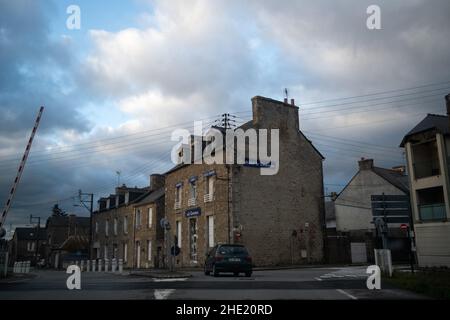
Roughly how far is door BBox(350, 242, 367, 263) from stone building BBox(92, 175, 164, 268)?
15144 millimetres

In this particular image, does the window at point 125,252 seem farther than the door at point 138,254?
Yes

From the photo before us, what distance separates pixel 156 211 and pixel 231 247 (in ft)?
66.5

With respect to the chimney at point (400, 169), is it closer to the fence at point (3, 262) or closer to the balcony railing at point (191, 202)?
the balcony railing at point (191, 202)

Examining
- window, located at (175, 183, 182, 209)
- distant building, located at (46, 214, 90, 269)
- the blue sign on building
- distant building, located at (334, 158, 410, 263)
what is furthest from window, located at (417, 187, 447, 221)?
distant building, located at (46, 214, 90, 269)

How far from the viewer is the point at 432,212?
972 inches

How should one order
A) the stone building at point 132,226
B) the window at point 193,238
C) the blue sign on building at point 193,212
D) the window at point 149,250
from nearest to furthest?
the blue sign on building at point 193,212
the window at point 193,238
the stone building at point 132,226
the window at point 149,250

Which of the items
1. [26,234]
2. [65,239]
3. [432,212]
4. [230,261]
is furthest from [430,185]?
[26,234]

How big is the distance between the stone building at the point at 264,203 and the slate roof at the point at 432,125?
6821 mm

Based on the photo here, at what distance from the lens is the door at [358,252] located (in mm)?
31172

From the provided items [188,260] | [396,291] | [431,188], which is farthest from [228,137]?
[396,291]

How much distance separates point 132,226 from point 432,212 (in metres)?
26.7

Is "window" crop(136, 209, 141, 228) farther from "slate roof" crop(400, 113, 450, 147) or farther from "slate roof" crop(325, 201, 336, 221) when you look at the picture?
"slate roof" crop(400, 113, 450, 147)

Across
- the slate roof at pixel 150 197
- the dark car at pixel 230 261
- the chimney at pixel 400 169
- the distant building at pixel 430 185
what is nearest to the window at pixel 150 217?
the slate roof at pixel 150 197

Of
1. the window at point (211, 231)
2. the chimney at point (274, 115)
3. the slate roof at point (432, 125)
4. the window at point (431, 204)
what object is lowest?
the window at point (211, 231)
